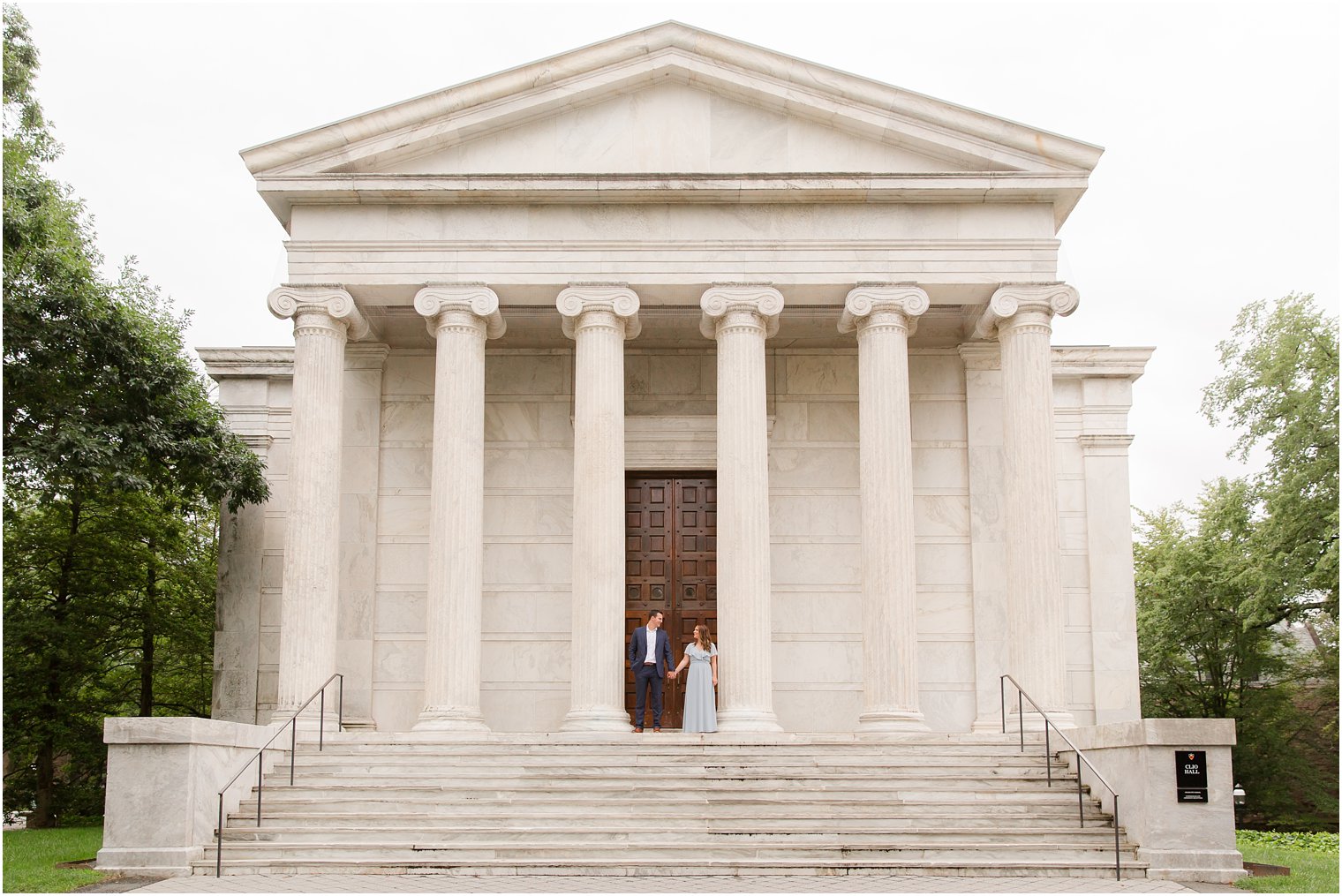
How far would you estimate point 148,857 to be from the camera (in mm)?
17562

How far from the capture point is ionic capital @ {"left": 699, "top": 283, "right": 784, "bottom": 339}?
25094mm

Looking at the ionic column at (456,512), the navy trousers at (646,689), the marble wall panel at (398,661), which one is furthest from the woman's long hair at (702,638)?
the marble wall panel at (398,661)

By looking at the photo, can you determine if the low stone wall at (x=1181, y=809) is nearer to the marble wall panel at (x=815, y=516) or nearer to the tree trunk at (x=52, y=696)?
the marble wall panel at (x=815, y=516)

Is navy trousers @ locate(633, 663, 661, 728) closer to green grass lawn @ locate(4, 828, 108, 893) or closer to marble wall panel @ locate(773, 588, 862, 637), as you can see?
marble wall panel @ locate(773, 588, 862, 637)

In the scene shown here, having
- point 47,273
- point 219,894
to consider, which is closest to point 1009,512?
point 219,894

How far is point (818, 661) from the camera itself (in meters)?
27.6

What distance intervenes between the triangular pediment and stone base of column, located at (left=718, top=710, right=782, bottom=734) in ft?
32.4

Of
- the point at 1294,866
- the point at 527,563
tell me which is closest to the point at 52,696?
the point at 527,563

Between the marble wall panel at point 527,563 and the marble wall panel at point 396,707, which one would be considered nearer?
the marble wall panel at point 396,707

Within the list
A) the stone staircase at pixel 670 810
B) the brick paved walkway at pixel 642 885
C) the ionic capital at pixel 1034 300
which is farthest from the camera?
the ionic capital at pixel 1034 300

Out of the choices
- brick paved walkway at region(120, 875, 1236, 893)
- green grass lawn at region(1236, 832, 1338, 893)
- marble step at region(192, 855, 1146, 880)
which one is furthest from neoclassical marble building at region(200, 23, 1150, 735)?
brick paved walkway at region(120, 875, 1236, 893)

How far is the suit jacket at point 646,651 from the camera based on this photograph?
2470 cm

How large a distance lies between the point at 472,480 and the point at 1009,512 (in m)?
9.75

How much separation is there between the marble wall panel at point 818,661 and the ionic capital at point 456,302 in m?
8.93
